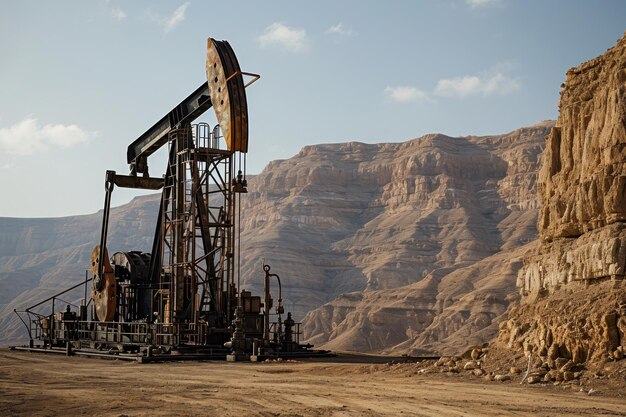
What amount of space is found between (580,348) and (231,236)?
14733 mm

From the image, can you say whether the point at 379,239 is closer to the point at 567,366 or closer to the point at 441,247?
the point at 441,247

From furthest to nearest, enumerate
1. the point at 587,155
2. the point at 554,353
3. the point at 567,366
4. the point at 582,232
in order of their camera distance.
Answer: the point at 587,155, the point at 582,232, the point at 554,353, the point at 567,366

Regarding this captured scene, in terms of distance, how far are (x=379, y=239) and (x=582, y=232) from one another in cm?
10514

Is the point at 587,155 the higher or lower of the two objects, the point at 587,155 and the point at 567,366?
the higher

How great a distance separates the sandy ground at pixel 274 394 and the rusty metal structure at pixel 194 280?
4.88m

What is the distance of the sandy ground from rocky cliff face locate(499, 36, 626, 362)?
173cm

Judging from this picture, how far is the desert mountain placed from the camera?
272 ft

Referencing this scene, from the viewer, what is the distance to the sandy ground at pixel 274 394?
13.5 m

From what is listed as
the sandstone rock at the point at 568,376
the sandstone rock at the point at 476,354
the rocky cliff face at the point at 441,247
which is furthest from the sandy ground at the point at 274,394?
the rocky cliff face at the point at 441,247

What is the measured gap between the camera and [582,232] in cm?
2005

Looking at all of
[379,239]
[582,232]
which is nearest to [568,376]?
[582,232]

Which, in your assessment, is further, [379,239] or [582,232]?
[379,239]

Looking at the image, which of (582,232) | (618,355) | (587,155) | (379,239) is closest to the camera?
(618,355)

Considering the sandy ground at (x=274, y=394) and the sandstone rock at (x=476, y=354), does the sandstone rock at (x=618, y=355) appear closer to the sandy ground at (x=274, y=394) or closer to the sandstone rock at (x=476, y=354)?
the sandy ground at (x=274, y=394)
